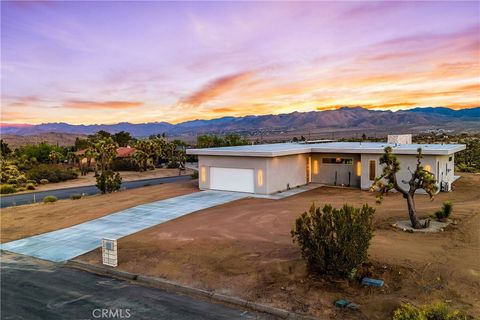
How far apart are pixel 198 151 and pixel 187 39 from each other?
11101mm

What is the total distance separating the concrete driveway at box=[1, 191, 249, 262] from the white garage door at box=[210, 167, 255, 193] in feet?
5.31

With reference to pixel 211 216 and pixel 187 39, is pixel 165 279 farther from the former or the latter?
pixel 187 39

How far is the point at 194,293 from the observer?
10.7m

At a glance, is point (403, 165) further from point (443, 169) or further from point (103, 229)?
point (103, 229)

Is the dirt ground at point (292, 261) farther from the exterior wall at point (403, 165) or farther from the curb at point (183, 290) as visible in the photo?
the exterior wall at point (403, 165)

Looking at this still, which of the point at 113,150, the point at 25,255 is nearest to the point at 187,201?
the point at 25,255

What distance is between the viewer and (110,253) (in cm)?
1314

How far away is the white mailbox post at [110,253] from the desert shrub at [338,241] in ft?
21.7

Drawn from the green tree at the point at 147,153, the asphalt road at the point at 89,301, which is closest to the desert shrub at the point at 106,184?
the asphalt road at the point at 89,301

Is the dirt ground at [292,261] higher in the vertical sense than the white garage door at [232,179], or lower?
lower

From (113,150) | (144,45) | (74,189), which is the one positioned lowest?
(74,189)

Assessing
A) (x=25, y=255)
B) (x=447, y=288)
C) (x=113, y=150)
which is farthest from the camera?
(x=113, y=150)

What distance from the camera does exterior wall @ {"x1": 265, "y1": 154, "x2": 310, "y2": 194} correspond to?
85.2 ft

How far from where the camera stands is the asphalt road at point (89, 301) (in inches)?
370
